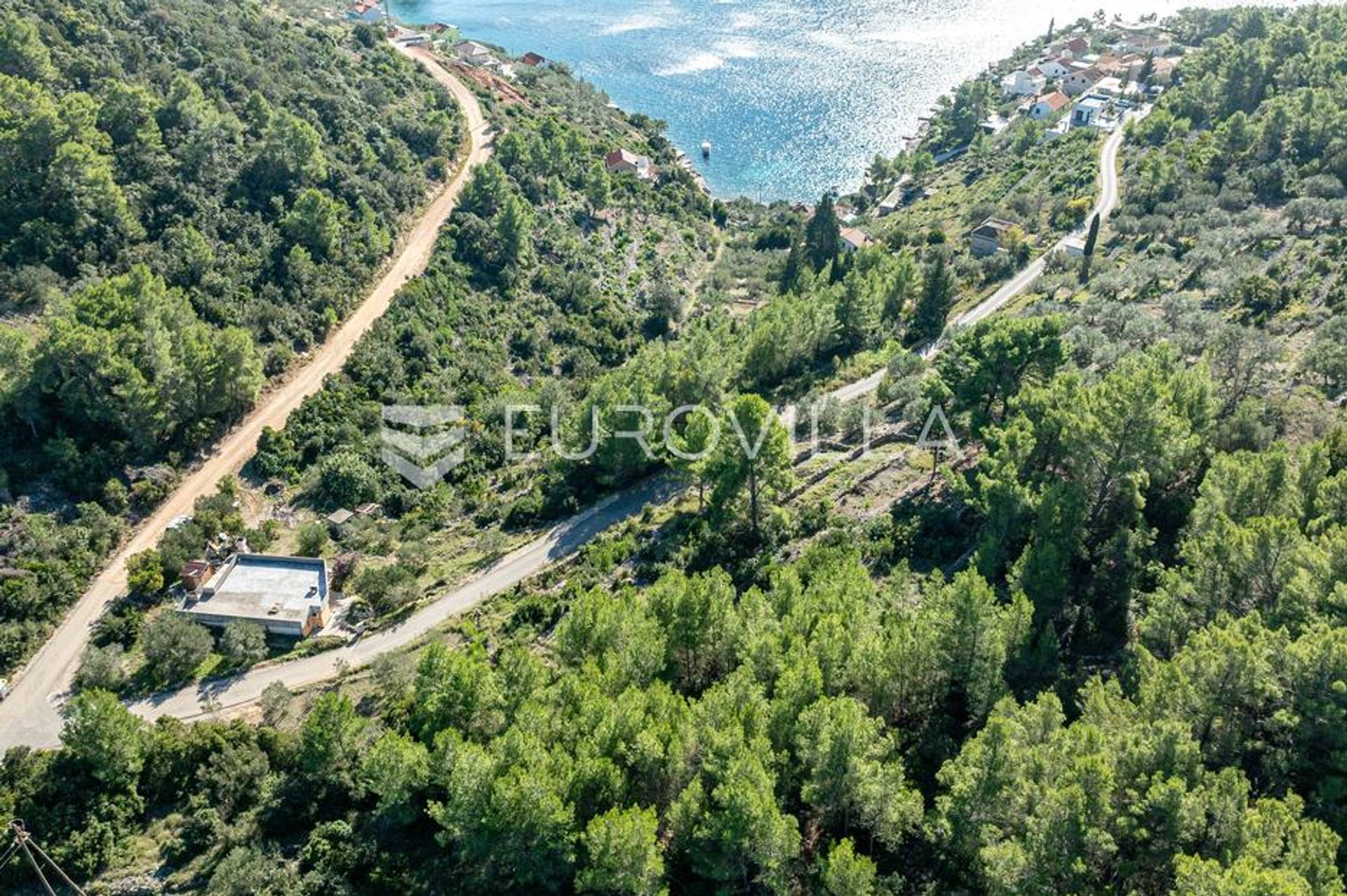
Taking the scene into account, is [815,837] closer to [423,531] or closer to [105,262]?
[423,531]

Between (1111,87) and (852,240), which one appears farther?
(1111,87)

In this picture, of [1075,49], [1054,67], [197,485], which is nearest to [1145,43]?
[1075,49]

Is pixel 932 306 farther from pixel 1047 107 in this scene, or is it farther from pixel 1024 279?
pixel 1047 107

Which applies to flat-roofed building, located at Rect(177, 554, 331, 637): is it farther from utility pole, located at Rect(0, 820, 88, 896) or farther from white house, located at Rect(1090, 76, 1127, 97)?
white house, located at Rect(1090, 76, 1127, 97)

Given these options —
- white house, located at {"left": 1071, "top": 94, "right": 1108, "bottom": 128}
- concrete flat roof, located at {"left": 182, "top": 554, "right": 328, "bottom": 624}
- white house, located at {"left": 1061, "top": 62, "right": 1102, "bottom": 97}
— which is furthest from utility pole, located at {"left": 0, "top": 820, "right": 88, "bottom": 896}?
white house, located at {"left": 1061, "top": 62, "right": 1102, "bottom": 97}

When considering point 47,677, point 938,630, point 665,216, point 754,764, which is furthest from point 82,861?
point 665,216

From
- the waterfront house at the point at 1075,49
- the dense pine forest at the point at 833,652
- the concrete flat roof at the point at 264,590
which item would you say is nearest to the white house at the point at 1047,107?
the waterfront house at the point at 1075,49
